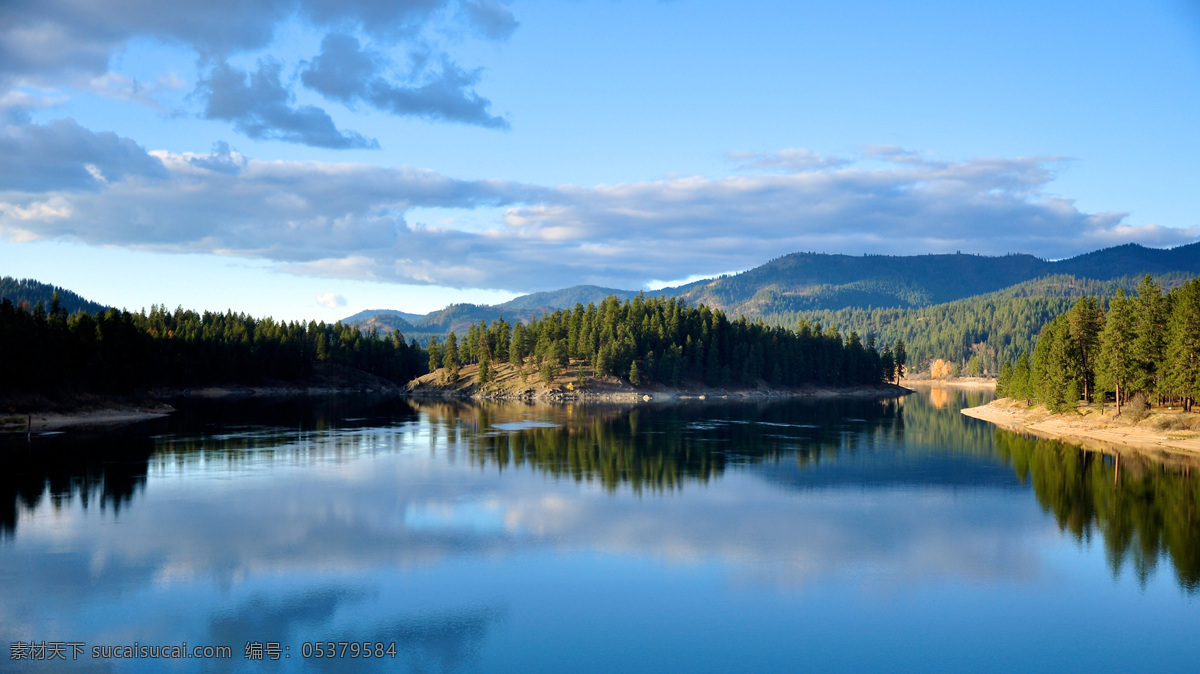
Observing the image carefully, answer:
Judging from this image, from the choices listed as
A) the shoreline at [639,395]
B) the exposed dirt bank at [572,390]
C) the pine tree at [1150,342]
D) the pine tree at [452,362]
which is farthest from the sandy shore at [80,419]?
the pine tree at [1150,342]

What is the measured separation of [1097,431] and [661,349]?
93918 mm

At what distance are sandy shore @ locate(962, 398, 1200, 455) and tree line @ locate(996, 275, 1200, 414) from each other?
1.92 m

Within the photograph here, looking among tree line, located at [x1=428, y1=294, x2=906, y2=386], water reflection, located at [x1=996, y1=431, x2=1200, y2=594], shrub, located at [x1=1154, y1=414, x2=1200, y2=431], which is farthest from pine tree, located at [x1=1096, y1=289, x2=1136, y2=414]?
tree line, located at [x1=428, y1=294, x2=906, y2=386]

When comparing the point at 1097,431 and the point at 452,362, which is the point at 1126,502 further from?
the point at 452,362

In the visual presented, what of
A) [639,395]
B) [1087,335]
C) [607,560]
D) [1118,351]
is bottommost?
[607,560]

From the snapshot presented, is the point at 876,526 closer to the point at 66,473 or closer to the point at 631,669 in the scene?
the point at 631,669

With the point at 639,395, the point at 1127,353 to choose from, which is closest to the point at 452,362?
the point at 639,395

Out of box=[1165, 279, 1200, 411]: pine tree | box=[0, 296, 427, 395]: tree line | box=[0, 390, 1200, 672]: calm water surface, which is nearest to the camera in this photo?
box=[0, 390, 1200, 672]: calm water surface

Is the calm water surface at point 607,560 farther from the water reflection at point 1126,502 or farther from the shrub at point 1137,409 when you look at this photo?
the shrub at point 1137,409

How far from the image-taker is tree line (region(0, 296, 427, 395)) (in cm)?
7975

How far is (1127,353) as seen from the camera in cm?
7500

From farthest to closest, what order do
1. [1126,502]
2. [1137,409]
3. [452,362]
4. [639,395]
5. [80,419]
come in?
1. [452,362]
2. [639,395]
3. [80,419]
4. [1137,409]
5. [1126,502]

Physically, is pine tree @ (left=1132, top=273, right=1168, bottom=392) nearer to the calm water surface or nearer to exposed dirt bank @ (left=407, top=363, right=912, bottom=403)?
the calm water surface

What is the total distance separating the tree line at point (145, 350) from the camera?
7975 cm
